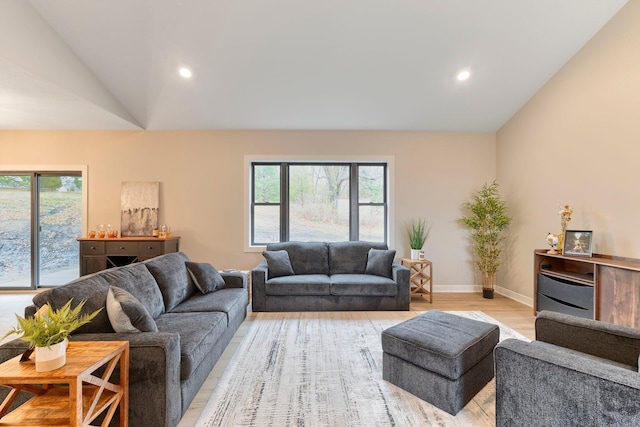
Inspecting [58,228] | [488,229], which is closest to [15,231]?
[58,228]

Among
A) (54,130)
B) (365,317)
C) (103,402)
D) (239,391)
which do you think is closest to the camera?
(103,402)

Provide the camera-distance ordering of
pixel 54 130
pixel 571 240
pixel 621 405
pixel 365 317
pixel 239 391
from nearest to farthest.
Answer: pixel 621 405, pixel 239 391, pixel 571 240, pixel 365 317, pixel 54 130

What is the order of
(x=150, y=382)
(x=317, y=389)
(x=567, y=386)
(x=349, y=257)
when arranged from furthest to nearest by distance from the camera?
(x=349, y=257) → (x=317, y=389) → (x=150, y=382) → (x=567, y=386)

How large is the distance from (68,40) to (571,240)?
246 inches

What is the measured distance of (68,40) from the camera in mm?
3043

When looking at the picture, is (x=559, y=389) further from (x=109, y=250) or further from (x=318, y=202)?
(x=109, y=250)

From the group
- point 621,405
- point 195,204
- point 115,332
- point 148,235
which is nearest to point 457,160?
point 621,405

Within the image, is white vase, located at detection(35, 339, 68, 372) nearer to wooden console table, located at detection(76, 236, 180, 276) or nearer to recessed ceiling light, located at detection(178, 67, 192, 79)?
wooden console table, located at detection(76, 236, 180, 276)

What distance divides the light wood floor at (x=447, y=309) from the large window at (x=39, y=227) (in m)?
0.36

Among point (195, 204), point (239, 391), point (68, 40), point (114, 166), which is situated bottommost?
point (239, 391)

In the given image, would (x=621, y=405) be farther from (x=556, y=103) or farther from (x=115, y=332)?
(x=556, y=103)

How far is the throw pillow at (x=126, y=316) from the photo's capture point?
1761 millimetres

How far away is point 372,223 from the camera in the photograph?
16.1 ft

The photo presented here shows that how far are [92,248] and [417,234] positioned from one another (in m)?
5.08
